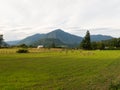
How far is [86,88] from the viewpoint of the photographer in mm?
18531

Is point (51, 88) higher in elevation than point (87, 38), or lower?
lower

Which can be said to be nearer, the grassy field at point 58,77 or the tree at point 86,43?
the grassy field at point 58,77

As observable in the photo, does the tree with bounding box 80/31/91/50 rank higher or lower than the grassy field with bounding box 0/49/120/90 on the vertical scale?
higher

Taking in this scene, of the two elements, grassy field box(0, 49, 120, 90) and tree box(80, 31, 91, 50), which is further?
tree box(80, 31, 91, 50)

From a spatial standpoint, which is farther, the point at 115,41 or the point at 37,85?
the point at 115,41

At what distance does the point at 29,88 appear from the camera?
1848cm

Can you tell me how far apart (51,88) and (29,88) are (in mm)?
1531

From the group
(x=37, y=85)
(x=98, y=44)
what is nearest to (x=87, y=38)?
(x=98, y=44)

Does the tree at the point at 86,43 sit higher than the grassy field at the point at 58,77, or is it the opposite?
the tree at the point at 86,43

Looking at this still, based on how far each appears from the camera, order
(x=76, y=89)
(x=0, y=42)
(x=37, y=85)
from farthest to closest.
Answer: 1. (x=0, y=42)
2. (x=37, y=85)
3. (x=76, y=89)

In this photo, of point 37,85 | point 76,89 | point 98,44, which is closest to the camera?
point 76,89

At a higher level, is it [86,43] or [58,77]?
[86,43]

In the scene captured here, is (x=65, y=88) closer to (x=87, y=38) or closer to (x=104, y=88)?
(x=104, y=88)

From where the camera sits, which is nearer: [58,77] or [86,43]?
[58,77]
